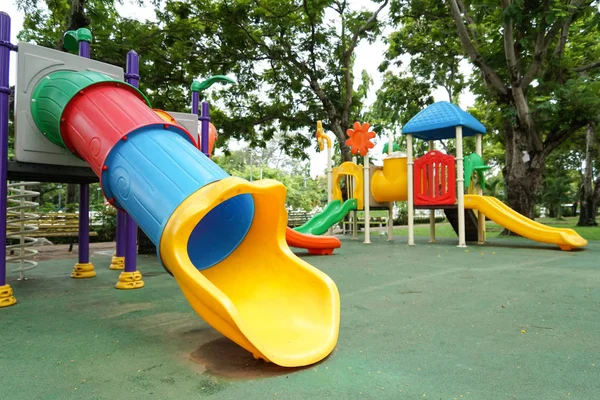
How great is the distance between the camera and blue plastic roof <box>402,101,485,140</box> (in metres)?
10.6

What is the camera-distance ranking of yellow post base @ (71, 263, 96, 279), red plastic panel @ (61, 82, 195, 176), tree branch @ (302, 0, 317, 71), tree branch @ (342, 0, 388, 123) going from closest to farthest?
red plastic panel @ (61, 82, 195, 176) < yellow post base @ (71, 263, 96, 279) < tree branch @ (302, 0, 317, 71) < tree branch @ (342, 0, 388, 123)

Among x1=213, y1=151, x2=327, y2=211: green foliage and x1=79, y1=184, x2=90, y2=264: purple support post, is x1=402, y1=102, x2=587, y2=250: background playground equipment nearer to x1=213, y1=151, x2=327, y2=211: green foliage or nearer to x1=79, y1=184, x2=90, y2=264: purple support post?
x1=79, y1=184, x2=90, y2=264: purple support post

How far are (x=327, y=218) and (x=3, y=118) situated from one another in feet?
28.1

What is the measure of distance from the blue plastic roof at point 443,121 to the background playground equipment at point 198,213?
27.7 ft

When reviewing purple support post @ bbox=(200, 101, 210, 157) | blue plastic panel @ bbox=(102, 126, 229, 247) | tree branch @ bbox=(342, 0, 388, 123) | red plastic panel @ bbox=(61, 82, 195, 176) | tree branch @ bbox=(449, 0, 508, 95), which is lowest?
blue plastic panel @ bbox=(102, 126, 229, 247)

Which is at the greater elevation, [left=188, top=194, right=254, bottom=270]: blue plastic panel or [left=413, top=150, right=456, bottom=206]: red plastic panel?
[left=413, top=150, right=456, bottom=206]: red plastic panel

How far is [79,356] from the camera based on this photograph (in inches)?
105

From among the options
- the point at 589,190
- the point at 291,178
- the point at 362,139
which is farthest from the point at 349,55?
the point at 291,178

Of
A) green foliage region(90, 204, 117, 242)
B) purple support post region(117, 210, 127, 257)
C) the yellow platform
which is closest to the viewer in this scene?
purple support post region(117, 210, 127, 257)

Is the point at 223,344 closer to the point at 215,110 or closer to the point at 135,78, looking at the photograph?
the point at 135,78

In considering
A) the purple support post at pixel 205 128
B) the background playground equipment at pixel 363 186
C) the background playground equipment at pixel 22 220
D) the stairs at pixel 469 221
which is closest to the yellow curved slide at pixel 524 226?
the stairs at pixel 469 221

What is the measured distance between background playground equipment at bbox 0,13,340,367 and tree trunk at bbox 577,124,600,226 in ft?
59.5

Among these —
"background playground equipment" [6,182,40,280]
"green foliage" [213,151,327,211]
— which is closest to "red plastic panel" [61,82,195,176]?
"background playground equipment" [6,182,40,280]

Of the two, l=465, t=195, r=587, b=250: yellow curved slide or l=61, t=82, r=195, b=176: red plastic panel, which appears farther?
l=465, t=195, r=587, b=250: yellow curved slide
